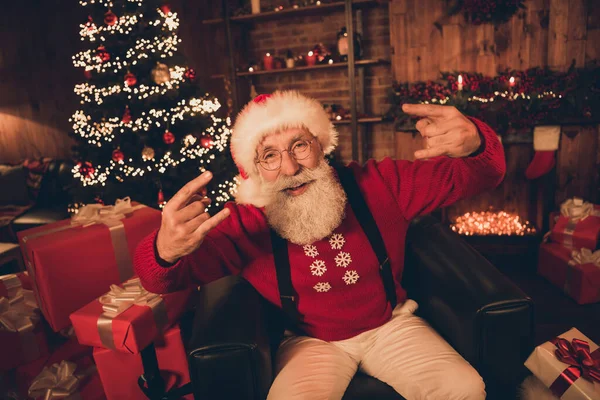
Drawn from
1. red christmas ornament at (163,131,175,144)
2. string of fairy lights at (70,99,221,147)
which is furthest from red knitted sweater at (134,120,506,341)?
string of fairy lights at (70,99,221,147)

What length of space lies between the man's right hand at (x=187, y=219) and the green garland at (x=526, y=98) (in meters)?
2.39

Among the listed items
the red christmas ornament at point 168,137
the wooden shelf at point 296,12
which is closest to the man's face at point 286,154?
the red christmas ornament at point 168,137

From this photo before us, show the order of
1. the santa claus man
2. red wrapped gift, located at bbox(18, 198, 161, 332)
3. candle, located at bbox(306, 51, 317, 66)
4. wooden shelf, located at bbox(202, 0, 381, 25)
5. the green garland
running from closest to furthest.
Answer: the santa claus man < red wrapped gift, located at bbox(18, 198, 161, 332) < the green garland < wooden shelf, located at bbox(202, 0, 381, 25) < candle, located at bbox(306, 51, 317, 66)

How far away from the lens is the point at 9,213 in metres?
4.09

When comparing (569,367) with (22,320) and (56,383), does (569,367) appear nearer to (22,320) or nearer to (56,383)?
(56,383)

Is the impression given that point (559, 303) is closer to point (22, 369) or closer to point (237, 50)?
point (22, 369)

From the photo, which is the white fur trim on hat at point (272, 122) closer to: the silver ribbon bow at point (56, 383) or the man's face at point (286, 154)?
the man's face at point (286, 154)

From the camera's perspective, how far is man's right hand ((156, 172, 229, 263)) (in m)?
1.08

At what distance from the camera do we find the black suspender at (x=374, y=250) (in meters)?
1.43

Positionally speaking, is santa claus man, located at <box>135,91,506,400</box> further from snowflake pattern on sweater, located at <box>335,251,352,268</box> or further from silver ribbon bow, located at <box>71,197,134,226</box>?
silver ribbon bow, located at <box>71,197,134,226</box>

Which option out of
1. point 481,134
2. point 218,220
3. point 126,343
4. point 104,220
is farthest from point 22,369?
point 481,134

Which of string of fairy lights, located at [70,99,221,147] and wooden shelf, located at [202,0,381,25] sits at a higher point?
wooden shelf, located at [202,0,381,25]

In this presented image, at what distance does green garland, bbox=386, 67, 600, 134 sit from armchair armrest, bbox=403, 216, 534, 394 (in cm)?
180

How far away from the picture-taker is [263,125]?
1451 mm
